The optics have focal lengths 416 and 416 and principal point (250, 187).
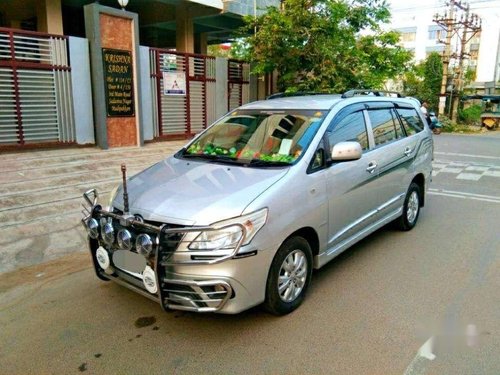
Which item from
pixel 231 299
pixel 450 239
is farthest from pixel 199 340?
pixel 450 239

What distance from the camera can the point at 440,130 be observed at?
24.1 m

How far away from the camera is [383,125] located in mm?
4887

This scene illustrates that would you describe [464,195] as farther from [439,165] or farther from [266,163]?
[266,163]

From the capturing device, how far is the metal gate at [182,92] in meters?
9.81

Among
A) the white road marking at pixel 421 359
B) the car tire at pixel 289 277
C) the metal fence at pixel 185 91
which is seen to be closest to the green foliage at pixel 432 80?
the metal fence at pixel 185 91

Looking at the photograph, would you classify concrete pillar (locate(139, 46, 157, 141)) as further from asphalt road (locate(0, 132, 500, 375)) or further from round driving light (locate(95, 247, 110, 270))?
round driving light (locate(95, 247, 110, 270))

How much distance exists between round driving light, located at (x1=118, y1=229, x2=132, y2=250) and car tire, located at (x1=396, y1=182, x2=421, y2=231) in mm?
3656

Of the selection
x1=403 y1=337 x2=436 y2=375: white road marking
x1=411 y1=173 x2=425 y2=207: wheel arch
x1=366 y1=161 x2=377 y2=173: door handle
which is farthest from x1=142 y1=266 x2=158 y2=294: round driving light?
x1=411 y1=173 x2=425 y2=207: wheel arch

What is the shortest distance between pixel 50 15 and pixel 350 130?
8837mm

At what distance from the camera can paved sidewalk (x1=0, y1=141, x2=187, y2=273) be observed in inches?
189

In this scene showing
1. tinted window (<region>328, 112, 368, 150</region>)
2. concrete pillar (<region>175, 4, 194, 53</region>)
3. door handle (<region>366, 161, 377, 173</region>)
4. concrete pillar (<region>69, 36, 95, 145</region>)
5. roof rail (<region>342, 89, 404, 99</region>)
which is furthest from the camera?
concrete pillar (<region>175, 4, 194, 53</region>)

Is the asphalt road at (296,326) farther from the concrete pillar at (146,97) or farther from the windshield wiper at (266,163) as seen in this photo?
the concrete pillar at (146,97)

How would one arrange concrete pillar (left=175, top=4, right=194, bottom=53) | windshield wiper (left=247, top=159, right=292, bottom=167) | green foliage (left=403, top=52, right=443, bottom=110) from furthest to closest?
1. green foliage (left=403, top=52, right=443, bottom=110)
2. concrete pillar (left=175, top=4, right=194, bottom=53)
3. windshield wiper (left=247, top=159, right=292, bottom=167)

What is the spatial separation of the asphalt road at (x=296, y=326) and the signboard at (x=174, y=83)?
6116mm
